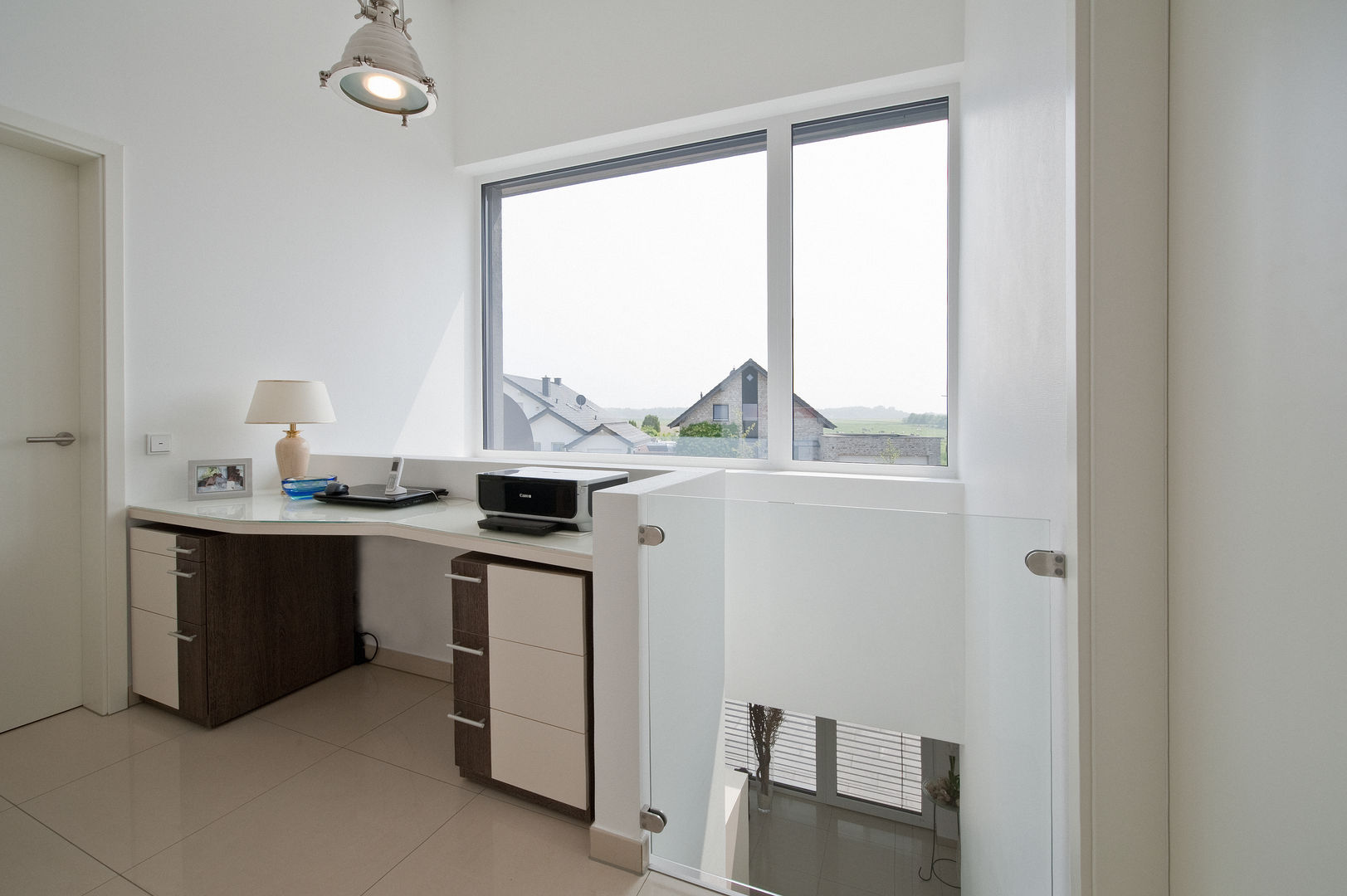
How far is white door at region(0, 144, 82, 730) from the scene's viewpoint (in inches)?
79.8

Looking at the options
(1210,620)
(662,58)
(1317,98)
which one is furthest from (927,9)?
(1210,620)

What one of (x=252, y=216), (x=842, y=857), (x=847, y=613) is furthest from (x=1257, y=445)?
(x=252, y=216)

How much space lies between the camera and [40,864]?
1.45 metres

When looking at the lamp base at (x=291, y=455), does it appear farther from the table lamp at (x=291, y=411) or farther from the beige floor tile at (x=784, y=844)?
the beige floor tile at (x=784, y=844)

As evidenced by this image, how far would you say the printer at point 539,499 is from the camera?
5.94 feet

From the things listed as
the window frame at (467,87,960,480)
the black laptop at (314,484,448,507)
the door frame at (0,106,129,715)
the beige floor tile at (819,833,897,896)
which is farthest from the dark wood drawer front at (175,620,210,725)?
the beige floor tile at (819,833,897,896)

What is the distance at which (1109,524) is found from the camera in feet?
2.84

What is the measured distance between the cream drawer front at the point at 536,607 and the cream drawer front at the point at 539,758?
24 cm

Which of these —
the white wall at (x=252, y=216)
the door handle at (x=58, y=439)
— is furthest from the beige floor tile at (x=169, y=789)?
the door handle at (x=58, y=439)

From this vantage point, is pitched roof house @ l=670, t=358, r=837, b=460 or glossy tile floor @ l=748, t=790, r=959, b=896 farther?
pitched roof house @ l=670, t=358, r=837, b=460

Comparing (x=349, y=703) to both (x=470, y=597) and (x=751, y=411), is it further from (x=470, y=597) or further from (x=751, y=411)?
(x=751, y=411)

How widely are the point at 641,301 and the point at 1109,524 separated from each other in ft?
8.56

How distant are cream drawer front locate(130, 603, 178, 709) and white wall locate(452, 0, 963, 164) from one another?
277 centimetres

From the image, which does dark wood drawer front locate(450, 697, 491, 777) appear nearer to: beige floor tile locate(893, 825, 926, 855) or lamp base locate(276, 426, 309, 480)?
beige floor tile locate(893, 825, 926, 855)
